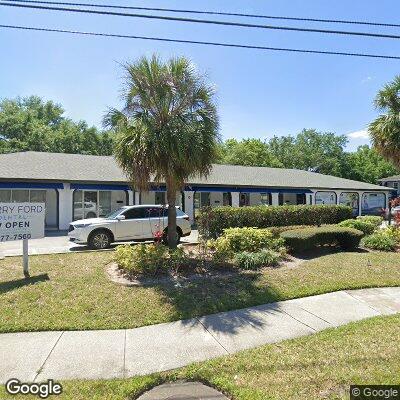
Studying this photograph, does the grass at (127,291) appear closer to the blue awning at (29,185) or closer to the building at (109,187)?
the building at (109,187)

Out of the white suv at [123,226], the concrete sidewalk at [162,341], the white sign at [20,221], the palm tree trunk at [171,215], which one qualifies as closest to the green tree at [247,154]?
the white suv at [123,226]

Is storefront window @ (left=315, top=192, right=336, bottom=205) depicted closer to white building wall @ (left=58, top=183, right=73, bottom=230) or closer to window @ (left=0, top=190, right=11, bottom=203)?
white building wall @ (left=58, top=183, right=73, bottom=230)

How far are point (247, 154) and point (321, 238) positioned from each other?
36.6 m

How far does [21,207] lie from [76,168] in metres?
12.7

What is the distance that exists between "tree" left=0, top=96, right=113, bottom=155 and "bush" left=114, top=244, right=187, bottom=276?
89.6 feet

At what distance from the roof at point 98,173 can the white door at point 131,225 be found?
5.38ft

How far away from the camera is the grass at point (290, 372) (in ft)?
11.9

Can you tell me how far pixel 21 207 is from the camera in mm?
8258

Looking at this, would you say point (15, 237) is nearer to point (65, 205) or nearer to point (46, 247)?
point (46, 247)

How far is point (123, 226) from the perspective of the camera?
12852 mm

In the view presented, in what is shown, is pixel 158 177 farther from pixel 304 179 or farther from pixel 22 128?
pixel 22 128

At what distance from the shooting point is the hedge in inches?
448

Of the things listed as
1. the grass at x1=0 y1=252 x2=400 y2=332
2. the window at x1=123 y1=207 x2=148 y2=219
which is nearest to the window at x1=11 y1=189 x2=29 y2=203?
the window at x1=123 y1=207 x2=148 y2=219

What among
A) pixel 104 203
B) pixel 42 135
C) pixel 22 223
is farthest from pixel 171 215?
pixel 42 135
